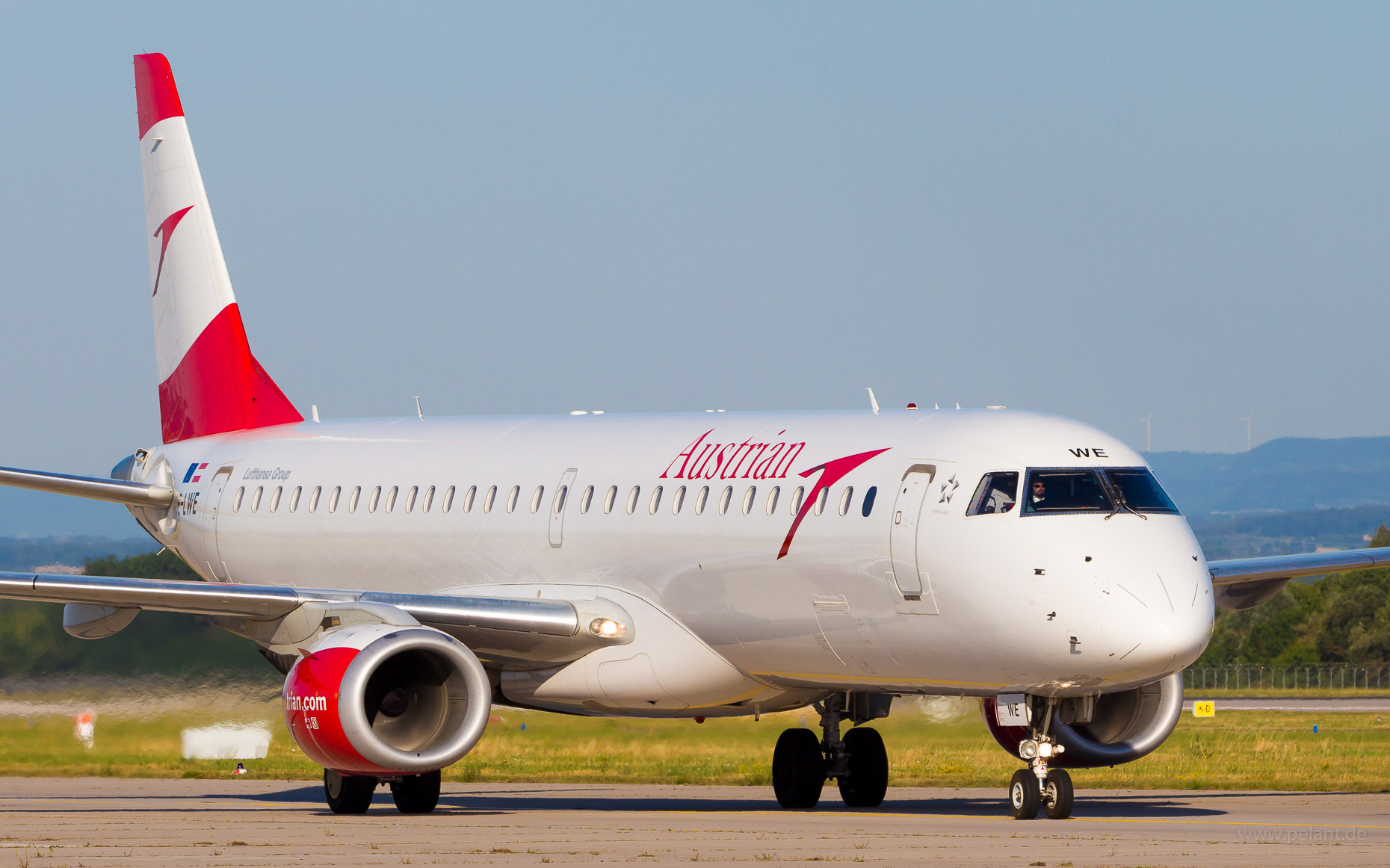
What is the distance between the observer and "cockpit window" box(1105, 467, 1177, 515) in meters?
19.5

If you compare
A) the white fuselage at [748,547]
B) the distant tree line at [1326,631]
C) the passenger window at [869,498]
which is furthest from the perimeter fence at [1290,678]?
the passenger window at [869,498]

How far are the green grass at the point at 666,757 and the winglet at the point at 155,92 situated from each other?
9353 mm

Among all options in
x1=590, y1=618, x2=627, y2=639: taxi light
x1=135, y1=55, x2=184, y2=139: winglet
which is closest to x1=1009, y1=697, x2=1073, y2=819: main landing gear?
x1=590, y1=618, x2=627, y2=639: taxi light

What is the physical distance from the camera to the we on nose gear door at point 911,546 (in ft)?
65.4

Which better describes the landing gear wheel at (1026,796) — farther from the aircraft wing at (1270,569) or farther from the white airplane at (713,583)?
the aircraft wing at (1270,569)

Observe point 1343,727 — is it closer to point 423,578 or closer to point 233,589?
point 423,578

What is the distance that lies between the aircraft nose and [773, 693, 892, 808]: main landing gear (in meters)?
5.99

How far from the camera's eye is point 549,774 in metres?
32.7

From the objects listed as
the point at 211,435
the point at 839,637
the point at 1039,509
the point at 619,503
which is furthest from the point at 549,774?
the point at 1039,509

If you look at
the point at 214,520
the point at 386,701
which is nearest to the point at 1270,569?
the point at 386,701

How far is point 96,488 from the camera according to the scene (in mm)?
29016

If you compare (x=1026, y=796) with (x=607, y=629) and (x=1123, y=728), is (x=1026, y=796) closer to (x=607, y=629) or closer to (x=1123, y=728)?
(x=1123, y=728)

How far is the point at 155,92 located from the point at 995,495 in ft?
60.0

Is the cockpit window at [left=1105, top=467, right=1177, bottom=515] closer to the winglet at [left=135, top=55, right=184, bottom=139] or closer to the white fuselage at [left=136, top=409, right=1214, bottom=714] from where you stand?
the white fuselage at [left=136, top=409, right=1214, bottom=714]
